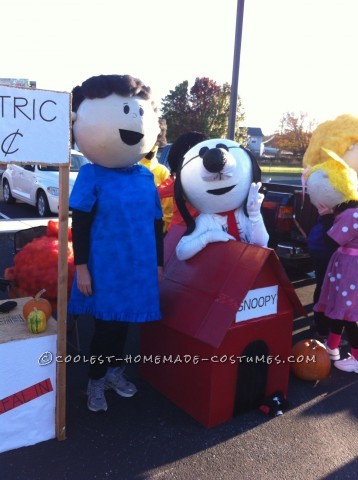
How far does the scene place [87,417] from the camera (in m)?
2.97

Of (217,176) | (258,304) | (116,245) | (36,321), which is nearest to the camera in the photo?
(36,321)

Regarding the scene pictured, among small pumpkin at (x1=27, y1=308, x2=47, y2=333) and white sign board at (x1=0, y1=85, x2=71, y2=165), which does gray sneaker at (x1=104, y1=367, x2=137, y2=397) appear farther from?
white sign board at (x1=0, y1=85, x2=71, y2=165)

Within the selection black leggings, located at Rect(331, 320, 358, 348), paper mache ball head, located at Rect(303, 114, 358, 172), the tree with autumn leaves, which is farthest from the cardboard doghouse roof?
the tree with autumn leaves

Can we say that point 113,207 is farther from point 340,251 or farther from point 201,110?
point 201,110

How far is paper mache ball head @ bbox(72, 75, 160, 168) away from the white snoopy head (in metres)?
0.48

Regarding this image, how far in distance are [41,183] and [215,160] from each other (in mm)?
8065

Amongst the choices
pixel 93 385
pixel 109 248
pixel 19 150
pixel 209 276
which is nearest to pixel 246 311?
pixel 209 276

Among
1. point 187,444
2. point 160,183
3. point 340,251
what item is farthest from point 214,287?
point 160,183

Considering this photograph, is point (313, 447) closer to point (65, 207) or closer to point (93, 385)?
point (93, 385)

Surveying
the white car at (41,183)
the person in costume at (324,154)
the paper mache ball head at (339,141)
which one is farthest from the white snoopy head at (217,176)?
the white car at (41,183)

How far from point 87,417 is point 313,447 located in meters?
1.44

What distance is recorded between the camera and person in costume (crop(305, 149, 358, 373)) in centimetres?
350

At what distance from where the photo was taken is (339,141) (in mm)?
4355

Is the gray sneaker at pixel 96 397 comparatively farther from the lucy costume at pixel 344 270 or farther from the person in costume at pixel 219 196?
the lucy costume at pixel 344 270
